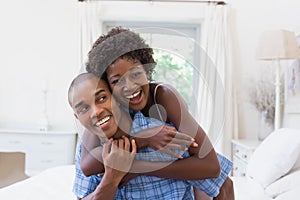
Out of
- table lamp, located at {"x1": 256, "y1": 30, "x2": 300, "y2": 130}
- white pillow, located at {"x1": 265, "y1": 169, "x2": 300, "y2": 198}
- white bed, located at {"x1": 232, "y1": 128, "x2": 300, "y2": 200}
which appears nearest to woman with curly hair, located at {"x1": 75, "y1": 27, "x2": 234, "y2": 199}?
white bed, located at {"x1": 232, "y1": 128, "x2": 300, "y2": 200}

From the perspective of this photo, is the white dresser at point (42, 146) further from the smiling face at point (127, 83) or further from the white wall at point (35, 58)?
the smiling face at point (127, 83)

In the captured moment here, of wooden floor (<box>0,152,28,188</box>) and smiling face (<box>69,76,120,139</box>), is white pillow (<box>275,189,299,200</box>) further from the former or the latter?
wooden floor (<box>0,152,28,188</box>)

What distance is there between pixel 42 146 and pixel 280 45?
222 cm

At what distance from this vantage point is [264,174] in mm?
2090

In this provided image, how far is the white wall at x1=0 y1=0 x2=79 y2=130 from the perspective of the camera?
390cm

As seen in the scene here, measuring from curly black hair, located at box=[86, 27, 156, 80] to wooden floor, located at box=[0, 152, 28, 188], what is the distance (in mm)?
2999

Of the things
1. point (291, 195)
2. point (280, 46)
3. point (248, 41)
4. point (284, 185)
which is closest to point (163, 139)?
point (291, 195)

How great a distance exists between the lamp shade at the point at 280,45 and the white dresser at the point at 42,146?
1.86m

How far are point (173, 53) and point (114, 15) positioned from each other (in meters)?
3.15

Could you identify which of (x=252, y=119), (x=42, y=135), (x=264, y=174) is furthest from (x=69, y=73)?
(x=264, y=174)

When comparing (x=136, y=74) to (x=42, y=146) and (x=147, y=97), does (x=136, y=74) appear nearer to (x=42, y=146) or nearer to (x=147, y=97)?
(x=147, y=97)

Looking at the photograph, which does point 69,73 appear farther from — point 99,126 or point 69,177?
point 99,126

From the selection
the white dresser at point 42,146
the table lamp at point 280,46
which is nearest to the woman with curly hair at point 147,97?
the table lamp at point 280,46

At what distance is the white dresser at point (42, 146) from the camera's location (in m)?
3.54
